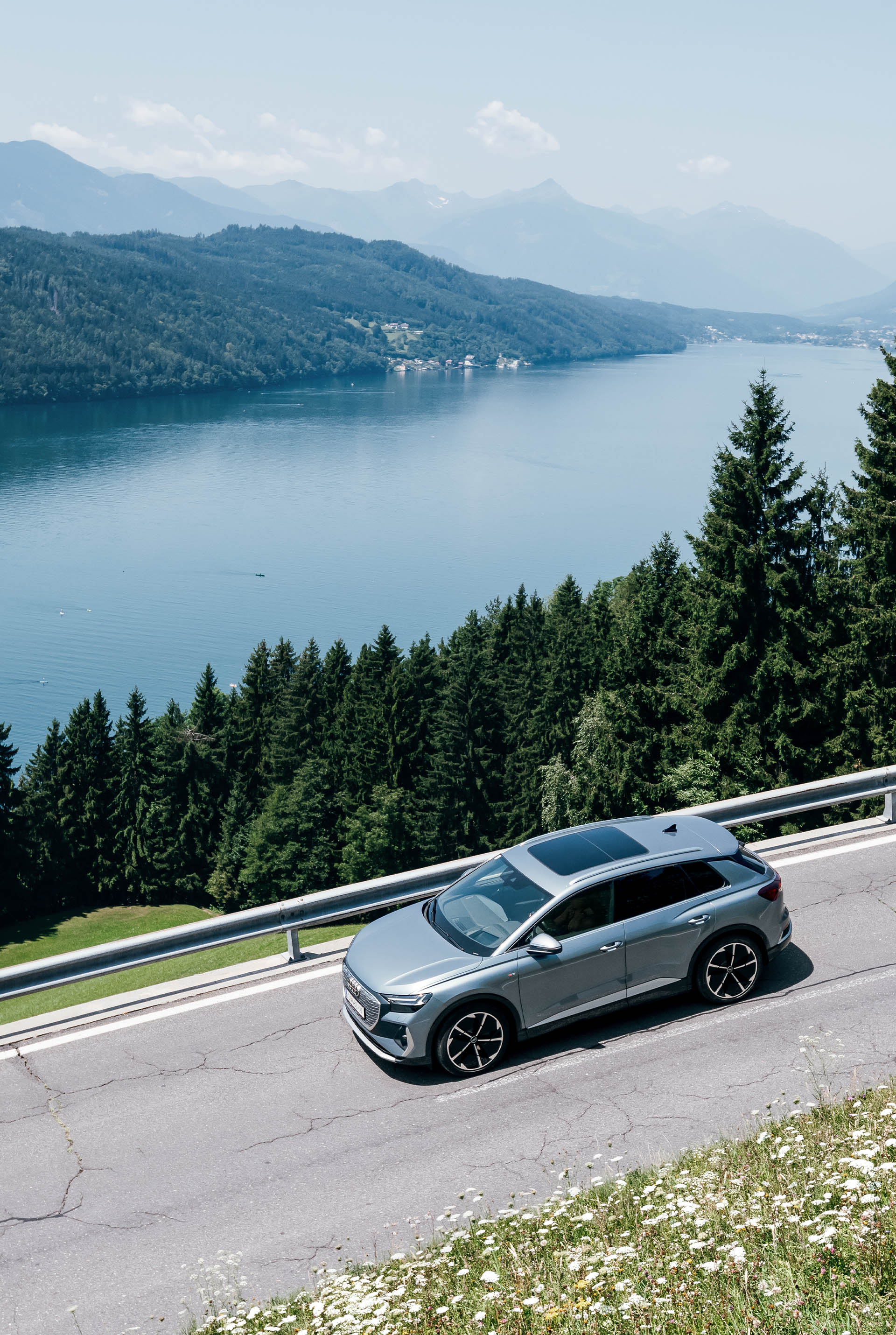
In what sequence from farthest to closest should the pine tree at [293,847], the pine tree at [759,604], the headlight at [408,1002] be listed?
the pine tree at [293,847]
the pine tree at [759,604]
the headlight at [408,1002]

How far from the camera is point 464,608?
102 meters

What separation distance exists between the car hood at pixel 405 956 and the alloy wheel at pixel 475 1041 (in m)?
0.41

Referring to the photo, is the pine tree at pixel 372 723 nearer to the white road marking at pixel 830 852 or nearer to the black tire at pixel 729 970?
the white road marking at pixel 830 852

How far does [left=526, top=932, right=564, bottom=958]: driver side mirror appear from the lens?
27.7 ft

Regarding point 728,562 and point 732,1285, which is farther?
point 728,562

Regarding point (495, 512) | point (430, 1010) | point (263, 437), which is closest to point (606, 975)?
point (430, 1010)

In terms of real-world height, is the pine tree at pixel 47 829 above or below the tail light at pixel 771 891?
below

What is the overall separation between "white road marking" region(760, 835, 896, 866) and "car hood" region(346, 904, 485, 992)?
4.84m

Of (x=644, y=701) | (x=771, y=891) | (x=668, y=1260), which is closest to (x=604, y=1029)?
(x=771, y=891)

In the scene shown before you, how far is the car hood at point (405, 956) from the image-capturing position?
27.9ft

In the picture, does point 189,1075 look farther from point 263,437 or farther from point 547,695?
point 263,437

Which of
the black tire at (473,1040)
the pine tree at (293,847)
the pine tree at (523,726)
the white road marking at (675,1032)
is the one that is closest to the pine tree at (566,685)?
the pine tree at (523,726)

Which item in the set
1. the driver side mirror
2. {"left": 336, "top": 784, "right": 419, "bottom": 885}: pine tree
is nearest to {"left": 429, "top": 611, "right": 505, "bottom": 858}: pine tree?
{"left": 336, "top": 784, "right": 419, "bottom": 885}: pine tree

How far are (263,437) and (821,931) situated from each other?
18703cm
